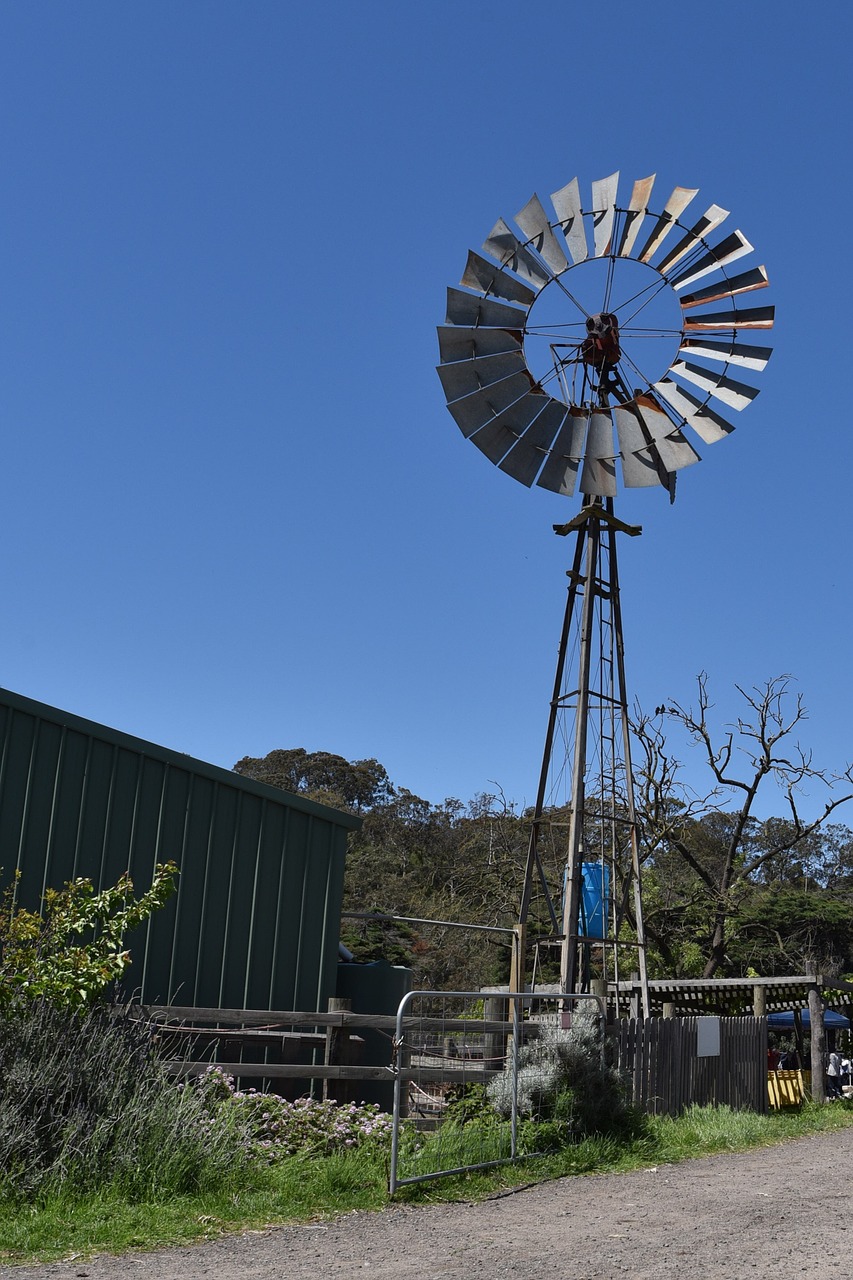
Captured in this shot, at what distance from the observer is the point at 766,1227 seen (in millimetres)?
7543

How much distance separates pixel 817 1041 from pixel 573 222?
40.3ft

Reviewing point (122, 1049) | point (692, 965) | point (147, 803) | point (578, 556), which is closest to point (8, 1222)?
point (122, 1049)

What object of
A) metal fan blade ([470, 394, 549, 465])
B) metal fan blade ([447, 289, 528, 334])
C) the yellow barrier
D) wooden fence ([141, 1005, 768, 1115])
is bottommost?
the yellow barrier

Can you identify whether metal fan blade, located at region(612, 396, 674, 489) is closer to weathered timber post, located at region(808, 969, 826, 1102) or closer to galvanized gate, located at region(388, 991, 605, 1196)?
galvanized gate, located at region(388, 991, 605, 1196)

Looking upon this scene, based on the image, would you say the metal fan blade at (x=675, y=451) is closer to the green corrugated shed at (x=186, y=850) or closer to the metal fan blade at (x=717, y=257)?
the metal fan blade at (x=717, y=257)

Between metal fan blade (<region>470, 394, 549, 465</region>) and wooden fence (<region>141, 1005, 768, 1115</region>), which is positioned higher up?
metal fan blade (<region>470, 394, 549, 465</region>)

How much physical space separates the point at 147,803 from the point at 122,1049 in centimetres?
361

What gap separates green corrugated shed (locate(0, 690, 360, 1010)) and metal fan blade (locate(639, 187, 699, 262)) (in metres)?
8.37

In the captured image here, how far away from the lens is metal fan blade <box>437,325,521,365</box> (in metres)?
14.7

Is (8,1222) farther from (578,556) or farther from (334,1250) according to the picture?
(578,556)

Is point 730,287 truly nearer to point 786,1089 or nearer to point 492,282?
point 492,282

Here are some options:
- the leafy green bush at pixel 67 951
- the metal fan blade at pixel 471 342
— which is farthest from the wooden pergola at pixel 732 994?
the metal fan blade at pixel 471 342

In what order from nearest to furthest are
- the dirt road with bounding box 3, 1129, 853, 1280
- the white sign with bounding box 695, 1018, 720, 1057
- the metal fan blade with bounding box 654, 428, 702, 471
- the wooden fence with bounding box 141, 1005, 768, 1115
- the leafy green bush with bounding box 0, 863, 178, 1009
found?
the dirt road with bounding box 3, 1129, 853, 1280 < the leafy green bush with bounding box 0, 863, 178, 1009 < the wooden fence with bounding box 141, 1005, 768, 1115 < the white sign with bounding box 695, 1018, 720, 1057 < the metal fan blade with bounding box 654, 428, 702, 471

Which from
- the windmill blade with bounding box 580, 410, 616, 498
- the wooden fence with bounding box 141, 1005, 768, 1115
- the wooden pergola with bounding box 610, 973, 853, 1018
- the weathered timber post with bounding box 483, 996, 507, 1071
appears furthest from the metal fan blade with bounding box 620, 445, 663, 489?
the wooden pergola with bounding box 610, 973, 853, 1018
